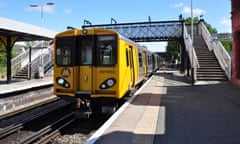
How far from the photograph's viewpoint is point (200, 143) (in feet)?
16.7

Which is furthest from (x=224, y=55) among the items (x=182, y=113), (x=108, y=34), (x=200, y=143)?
(x=200, y=143)

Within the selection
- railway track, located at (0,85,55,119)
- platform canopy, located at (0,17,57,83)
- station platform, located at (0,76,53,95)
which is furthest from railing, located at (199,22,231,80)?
platform canopy, located at (0,17,57,83)

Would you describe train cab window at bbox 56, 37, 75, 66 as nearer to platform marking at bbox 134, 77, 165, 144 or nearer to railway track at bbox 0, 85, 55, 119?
platform marking at bbox 134, 77, 165, 144

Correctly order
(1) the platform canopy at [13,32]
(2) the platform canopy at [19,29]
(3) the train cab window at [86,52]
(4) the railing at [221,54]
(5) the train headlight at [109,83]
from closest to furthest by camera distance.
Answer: (5) the train headlight at [109,83], (3) the train cab window at [86,52], (2) the platform canopy at [19,29], (1) the platform canopy at [13,32], (4) the railing at [221,54]

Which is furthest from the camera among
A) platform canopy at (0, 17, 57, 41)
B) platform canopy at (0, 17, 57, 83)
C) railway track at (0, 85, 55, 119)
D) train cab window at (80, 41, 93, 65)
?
platform canopy at (0, 17, 57, 83)

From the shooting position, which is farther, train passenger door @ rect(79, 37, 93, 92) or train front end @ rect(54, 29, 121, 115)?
train passenger door @ rect(79, 37, 93, 92)

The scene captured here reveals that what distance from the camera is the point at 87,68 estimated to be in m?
7.56

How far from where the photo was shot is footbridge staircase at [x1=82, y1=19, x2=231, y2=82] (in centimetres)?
1778

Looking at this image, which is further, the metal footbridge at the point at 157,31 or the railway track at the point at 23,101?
the metal footbridge at the point at 157,31

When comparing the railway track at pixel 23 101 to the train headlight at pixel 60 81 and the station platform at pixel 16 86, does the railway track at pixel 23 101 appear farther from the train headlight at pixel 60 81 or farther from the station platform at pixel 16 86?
the train headlight at pixel 60 81

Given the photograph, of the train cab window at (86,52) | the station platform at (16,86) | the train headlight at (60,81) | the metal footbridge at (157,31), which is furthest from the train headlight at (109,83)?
the metal footbridge at (157,31)

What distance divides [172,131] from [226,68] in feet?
44.3

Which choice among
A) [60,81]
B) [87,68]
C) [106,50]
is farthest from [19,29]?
[106,50]

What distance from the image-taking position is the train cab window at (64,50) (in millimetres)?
7680
